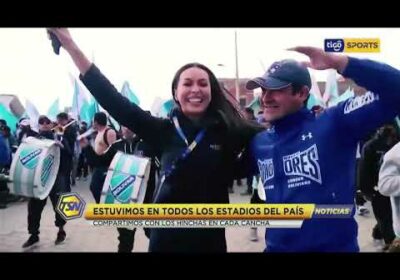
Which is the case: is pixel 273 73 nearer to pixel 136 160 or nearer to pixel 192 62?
pixel 192 62

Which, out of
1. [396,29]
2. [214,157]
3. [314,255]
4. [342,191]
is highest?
[396,29]

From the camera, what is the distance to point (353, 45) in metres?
3.18

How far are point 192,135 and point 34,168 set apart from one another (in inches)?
49.5

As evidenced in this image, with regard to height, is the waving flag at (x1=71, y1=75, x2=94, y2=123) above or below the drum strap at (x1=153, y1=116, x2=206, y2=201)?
above

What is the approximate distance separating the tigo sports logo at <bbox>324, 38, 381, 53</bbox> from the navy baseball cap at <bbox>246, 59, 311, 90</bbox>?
464 mm

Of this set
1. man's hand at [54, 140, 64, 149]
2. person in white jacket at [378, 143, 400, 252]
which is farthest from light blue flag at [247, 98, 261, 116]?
man's hand at [54, 140, 64, 149]

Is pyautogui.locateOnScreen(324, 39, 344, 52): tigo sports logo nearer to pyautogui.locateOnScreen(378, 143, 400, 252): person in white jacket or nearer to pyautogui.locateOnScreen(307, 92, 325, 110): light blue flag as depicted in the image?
pyautogui.locateOnScreen(307, 92, 325, 110): light blue flag

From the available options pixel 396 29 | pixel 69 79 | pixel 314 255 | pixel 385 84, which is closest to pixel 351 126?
pixel 385 84

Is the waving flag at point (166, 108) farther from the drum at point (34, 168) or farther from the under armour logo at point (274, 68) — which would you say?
the drum at point (34, 168)

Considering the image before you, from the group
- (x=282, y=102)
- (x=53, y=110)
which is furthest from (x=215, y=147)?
(x=53, y=110)

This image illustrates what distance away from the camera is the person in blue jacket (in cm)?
243

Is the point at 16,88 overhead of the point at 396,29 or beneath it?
beneath

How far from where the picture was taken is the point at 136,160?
3.17m

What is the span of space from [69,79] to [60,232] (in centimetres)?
107
